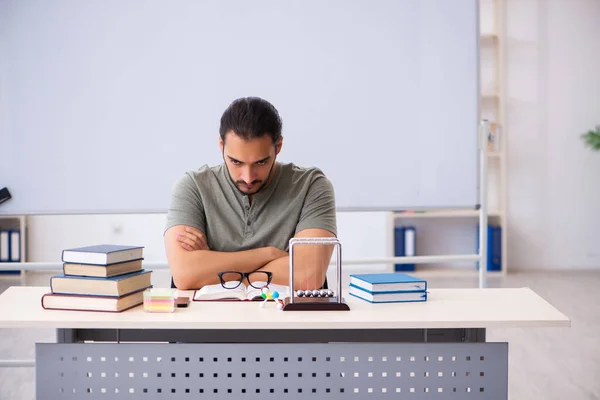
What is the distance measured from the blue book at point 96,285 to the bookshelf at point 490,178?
185 inches

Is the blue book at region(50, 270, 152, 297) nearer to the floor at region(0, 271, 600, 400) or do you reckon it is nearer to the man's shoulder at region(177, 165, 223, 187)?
the man's shoulder at region(177, 165, 223, 187)

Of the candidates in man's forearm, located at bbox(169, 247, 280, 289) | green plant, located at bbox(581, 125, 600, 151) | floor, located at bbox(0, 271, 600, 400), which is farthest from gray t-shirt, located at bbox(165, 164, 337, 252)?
green plant, located at bbox(581, 125, 600, 151)

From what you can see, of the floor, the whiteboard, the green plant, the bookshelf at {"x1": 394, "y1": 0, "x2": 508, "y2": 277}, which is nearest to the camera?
the floor

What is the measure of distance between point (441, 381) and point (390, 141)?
1716 millimetres

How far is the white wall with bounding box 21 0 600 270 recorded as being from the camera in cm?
639

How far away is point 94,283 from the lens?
173cm

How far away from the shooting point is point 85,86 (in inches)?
126

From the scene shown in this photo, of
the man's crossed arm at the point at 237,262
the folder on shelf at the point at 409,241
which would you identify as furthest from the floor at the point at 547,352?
the man's crossed arm at the point at 237,262

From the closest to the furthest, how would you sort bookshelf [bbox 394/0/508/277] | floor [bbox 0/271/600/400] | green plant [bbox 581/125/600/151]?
floor [bbox 0/271/600/400] → green plant [bbox 581/125/600/151] → bookshelf [bbox 394/0/508/277]

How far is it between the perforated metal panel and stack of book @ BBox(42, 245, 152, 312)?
11 centimetres

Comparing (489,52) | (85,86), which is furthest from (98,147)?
(489,52)

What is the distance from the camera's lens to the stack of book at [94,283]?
171cm

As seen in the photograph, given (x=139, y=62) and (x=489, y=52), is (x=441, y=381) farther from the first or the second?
(x=489, y=52)

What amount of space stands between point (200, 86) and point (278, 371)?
1.84 metres
